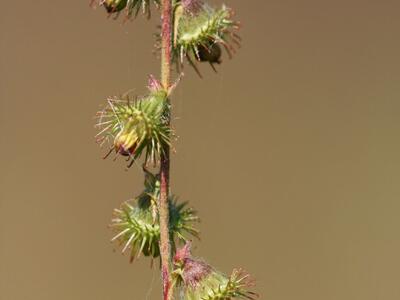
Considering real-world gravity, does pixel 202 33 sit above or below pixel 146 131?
above

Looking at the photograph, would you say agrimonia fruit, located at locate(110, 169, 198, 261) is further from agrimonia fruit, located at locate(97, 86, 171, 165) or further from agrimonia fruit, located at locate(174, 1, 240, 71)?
agrimonia fruit, located at locate(174, 1, 240, 71)

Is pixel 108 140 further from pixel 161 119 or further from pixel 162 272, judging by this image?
pixel 162 272

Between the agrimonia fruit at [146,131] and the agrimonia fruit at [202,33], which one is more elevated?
the agrimonia fruit at [202,33]

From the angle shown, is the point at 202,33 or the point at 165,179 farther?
the point at 202,33

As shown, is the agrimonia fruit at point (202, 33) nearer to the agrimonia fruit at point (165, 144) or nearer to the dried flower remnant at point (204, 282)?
the agrimonia fruit at point (165, 144)

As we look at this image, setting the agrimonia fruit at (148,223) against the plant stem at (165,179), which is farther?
the agrimonia fruit at (148,223)

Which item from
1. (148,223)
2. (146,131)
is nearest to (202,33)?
(146,131)

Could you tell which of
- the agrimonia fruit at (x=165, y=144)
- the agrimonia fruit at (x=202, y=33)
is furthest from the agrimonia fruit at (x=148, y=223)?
the agrimonia fruit at (x=202, y=33)

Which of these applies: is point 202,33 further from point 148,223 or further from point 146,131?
point 148,223
